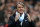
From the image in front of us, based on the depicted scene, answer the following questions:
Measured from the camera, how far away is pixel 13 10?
29.8 feet

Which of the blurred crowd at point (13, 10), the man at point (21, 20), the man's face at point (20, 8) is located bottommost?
the blurred crowd at point (13, 10)

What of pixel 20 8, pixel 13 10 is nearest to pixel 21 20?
pixel 20 8

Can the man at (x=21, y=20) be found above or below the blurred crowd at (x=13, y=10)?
above

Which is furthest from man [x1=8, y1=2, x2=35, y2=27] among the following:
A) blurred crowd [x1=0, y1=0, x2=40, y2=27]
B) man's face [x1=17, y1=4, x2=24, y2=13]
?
blurred crowd [x1=0, y1=0, x2=40, y2=27]

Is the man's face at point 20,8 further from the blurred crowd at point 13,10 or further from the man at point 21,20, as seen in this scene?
the blurred crowd at point 13,10

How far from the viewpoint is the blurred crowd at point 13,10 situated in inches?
368

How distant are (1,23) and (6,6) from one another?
Answer: 1.20m

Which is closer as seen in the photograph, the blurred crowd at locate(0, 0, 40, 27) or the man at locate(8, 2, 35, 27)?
the man at locate(8, 2, 35, 27)

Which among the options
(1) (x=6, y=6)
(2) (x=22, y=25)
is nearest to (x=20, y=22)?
(2) (x=22, y=25)

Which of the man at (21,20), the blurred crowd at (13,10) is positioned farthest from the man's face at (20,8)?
the blurred crowd at (13,10)

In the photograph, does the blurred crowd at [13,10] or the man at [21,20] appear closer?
the man at [21,20]

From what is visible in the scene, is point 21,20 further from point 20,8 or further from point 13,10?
point 13,10

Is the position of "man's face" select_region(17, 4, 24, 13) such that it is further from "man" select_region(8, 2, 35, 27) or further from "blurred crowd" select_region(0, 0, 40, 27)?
"blurred crowd" select_region(0, 0, 40, 27)

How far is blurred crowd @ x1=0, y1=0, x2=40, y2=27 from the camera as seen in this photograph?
9359 mm
